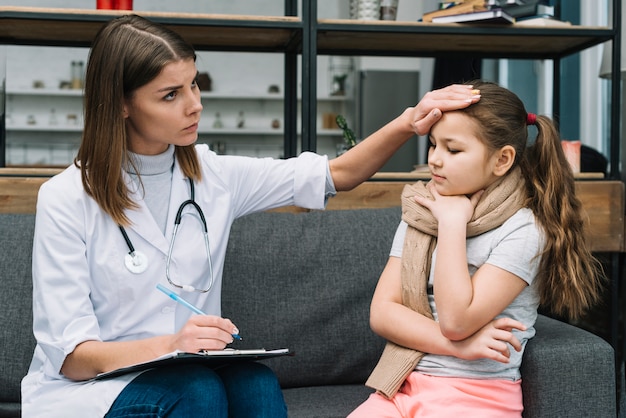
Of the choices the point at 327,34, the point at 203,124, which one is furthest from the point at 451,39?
the point at 203,124

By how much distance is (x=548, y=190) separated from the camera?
1.42 meters

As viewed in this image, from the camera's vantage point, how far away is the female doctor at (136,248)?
1.21m

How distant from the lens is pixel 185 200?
1.46 m

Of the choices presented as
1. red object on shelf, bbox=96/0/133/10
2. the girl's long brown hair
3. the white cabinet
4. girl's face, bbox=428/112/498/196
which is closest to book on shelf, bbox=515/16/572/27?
the girl's long brown hair

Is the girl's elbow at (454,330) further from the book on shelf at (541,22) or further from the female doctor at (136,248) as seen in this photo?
the book on shelf at (541,22)

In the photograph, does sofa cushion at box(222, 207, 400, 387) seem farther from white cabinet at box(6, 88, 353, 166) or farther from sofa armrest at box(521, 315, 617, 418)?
white cabinet at box(6, 88, 353, 166)

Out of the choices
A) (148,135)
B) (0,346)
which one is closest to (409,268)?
(148,135)

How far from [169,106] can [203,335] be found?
18.7 inches

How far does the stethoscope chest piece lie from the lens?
4.46 ft

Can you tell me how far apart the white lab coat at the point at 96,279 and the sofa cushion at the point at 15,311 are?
32 centimetres

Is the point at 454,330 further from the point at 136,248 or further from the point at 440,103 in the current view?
the point at 136,248

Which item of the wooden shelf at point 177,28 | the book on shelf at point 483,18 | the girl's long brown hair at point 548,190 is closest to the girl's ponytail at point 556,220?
the girl's long brown hair at point 548,190

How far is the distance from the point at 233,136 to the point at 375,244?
4.96 meters

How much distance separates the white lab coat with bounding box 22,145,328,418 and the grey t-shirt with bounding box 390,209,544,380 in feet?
1.56
